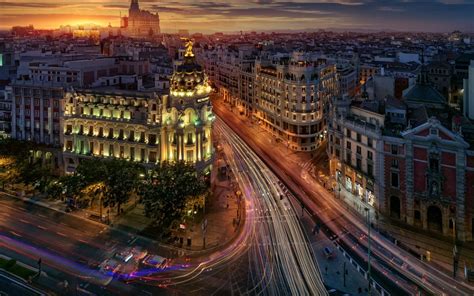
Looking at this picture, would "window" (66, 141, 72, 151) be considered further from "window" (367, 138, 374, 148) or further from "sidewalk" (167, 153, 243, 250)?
"window" (367, 138, 374, 148)

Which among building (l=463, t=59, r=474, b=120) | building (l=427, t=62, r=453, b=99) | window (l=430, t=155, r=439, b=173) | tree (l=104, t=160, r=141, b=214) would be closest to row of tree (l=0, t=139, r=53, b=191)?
tree (l=104, t=160, r=141, b=214)

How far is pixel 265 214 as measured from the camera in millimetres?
86188

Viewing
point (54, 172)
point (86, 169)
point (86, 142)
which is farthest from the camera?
point (54, 172)

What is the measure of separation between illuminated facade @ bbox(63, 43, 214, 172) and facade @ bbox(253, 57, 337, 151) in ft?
124

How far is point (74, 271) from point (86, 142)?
45690mm

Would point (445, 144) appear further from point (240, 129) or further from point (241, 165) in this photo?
point (240, 129)

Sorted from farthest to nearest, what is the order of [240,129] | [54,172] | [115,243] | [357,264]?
[240,129] < [54,172] < [115,243] < [357,264]

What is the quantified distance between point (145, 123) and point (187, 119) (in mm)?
9458

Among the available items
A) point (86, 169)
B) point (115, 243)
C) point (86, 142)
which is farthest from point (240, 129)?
point (115, 243)

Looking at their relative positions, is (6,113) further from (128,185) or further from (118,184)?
(128,185)

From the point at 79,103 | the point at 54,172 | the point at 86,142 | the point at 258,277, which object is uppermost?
the point at 79,103

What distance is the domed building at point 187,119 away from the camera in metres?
95.6

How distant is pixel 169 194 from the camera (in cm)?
7619

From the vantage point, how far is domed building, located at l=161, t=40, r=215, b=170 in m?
95.6
